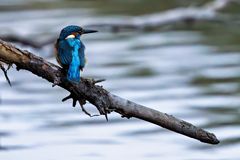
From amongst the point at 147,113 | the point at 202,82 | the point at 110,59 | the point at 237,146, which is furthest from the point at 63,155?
the point at 110,59

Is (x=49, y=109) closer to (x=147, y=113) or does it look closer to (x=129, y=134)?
(x=129, y=134)

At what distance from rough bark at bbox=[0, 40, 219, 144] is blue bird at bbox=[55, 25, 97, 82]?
0.06 m

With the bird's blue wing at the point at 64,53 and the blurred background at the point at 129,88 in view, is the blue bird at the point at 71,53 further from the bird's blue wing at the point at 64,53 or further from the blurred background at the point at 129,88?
the blurred background at the point at 129,88

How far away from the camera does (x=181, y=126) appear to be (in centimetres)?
521

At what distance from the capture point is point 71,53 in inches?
202

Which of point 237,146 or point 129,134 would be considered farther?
point 129,134

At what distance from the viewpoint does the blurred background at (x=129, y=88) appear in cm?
731

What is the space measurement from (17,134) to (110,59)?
2854 mm

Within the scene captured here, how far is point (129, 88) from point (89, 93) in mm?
4112

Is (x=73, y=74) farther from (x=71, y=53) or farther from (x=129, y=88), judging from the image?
(x=129, y=88)

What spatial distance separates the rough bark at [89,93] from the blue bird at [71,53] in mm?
65

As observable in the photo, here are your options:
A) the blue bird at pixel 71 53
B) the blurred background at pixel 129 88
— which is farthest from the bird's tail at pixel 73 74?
the blurred background at pixel 129 88

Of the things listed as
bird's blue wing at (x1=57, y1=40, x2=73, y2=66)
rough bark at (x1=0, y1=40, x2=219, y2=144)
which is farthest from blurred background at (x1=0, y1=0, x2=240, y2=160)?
bird's blue wing at (x1=57, y1=40, x2=73, y2=66)

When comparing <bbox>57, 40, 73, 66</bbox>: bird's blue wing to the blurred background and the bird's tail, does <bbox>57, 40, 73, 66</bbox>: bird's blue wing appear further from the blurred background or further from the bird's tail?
the blurred background
